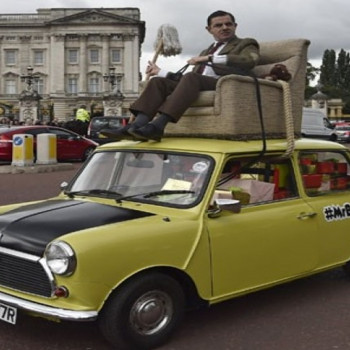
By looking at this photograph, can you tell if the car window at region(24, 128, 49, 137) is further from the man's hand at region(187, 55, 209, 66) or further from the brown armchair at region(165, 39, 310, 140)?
the brown armchair at region(165, 39, 310, 140)

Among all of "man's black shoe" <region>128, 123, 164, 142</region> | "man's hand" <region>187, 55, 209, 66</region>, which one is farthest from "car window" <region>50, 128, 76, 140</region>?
"man's black shoe" <region>128, 123, 164, 142</region>

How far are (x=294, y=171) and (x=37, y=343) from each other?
258cm

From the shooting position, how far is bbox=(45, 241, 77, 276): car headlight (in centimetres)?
390

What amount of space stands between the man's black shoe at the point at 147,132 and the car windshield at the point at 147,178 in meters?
0.14

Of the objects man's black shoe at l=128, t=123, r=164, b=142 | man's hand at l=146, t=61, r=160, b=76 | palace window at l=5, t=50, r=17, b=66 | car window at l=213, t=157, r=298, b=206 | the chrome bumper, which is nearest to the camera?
the chrome bumper

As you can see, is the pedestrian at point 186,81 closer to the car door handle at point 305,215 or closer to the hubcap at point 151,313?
the car door handle at point 305,215

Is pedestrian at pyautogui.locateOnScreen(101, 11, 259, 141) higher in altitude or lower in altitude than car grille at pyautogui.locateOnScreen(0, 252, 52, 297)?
higher

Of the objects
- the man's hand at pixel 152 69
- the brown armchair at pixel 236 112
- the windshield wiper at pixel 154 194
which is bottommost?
the windshield wiper at pixel 154 194

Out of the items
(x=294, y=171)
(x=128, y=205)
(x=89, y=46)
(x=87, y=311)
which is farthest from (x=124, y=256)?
(x=89, y=46)

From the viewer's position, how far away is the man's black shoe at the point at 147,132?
16.8ft

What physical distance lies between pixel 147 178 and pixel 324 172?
1761mm

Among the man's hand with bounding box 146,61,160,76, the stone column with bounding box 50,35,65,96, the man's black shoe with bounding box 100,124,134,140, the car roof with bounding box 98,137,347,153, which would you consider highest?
the stone column with bounding box 50,35,65,96

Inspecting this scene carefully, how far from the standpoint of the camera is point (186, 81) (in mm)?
5340

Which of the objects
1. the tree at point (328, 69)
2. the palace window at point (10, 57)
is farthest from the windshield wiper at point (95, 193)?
the tree at point (328, 69)
